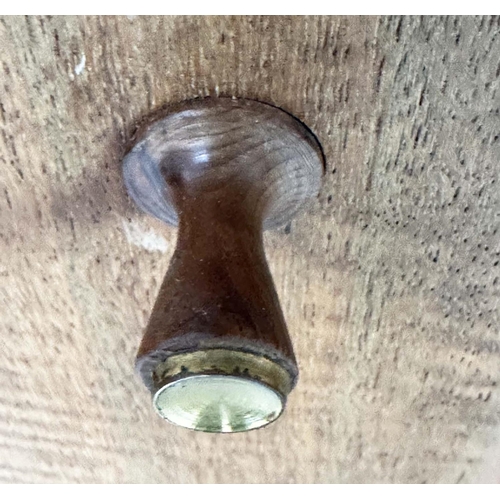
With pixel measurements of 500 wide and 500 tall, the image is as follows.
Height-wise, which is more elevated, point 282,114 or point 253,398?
point 282,114

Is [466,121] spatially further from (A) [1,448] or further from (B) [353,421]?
(A) [1,448]

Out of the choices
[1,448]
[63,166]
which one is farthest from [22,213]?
[1,448]

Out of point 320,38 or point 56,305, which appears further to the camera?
point 56,305

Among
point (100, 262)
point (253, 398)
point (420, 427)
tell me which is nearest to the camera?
point (253, 398)
